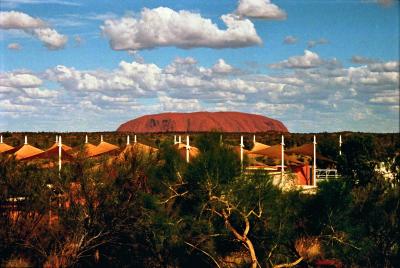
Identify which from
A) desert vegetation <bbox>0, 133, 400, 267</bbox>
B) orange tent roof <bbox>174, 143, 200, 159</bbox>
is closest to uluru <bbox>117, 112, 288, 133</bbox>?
orange tent roof <bbox>174, 143, 200, 159</bbox>

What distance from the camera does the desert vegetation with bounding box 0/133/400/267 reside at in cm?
1417

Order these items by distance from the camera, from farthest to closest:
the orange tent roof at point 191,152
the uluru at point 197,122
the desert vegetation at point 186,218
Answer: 1. the uluru at point 197,122
2. the orange tent roof at point 191,152
3. the desert vegetation at point 186,218

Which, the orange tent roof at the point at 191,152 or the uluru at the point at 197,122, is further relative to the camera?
the uluru at the point at 197,122

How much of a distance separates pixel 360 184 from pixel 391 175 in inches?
35.0

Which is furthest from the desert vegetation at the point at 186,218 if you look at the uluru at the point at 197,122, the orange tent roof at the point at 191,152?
the uluru at the point at 197,122

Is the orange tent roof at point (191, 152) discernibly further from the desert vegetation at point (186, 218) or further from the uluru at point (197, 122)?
the uluru at point (197, 122)

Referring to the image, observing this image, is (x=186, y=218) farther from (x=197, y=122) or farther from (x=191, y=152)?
(x=197, y=122)

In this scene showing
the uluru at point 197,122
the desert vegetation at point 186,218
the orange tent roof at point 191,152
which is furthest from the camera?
the uluru at point 197,122

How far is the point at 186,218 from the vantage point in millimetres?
14172

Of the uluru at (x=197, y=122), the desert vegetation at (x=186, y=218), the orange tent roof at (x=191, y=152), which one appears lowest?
the desert vegetation at (x=186, y=218)

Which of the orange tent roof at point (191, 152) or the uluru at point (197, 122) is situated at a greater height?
the uluru at point (197, 122)

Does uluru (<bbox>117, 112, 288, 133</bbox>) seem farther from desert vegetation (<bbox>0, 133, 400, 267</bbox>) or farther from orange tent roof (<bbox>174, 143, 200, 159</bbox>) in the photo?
desert vegetation (<bbox>0, 133, 400, 267</bbox>)

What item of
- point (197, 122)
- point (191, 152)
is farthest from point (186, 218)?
point (197, 122)

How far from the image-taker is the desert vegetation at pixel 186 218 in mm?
14172
